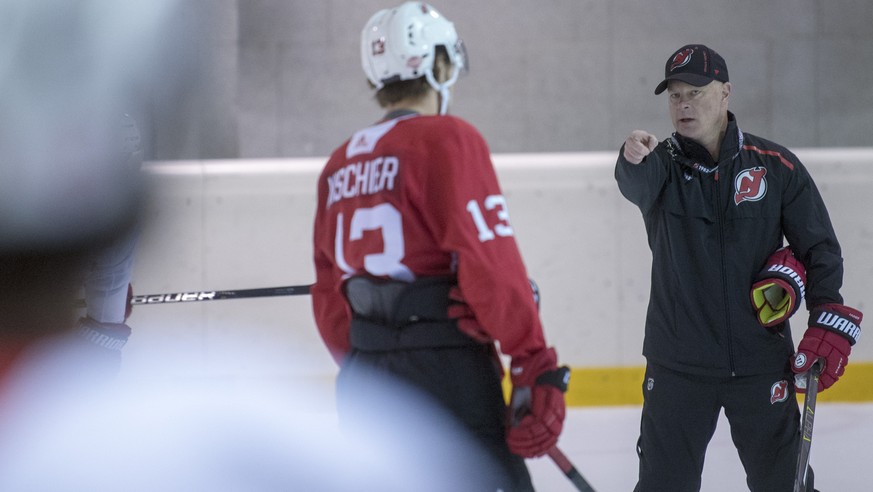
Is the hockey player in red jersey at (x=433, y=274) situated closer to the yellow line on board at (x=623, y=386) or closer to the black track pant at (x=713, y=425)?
the black track pant at (x=713, y=425)

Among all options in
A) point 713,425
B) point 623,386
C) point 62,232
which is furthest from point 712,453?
point 62,232

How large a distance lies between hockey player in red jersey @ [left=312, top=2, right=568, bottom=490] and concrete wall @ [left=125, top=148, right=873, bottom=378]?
8.44 feet

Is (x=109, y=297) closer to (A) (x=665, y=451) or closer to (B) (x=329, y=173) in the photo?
(B) (x=329, y=173)

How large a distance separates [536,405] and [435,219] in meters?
0.32

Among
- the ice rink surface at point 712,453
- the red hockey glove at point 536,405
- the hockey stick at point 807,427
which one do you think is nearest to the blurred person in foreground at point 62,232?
the red hockey glove at point 536,405

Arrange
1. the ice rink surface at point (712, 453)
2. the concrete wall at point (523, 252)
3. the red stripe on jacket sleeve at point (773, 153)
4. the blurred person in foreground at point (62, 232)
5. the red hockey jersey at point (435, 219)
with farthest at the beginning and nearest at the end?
1. the concrete wall at point (523, 252)
2. the ice rink surface at point (712, 453)
3. the red stripe on jacket sleeve at point (773, 153)
4. the red hockey jersey at point (435, 219)
5. the blurred person in foreground at point (62, 232)

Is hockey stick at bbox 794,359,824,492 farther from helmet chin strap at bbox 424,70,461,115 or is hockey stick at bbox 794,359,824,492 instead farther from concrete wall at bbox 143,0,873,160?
concrete wall at bbox 143,0,873,160

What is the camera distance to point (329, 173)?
1.67 m

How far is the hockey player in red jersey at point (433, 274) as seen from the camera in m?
1.47

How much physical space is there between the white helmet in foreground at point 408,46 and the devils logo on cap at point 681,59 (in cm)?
79

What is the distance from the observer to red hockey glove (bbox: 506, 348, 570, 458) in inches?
58.3

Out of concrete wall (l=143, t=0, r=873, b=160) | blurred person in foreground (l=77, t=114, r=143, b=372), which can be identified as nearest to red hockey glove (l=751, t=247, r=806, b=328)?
blurred person in foreground (l=77, t=114, r=143, b=372)

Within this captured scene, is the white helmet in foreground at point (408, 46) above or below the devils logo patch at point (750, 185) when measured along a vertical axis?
above

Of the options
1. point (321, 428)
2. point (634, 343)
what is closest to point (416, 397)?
point (321, 428)
